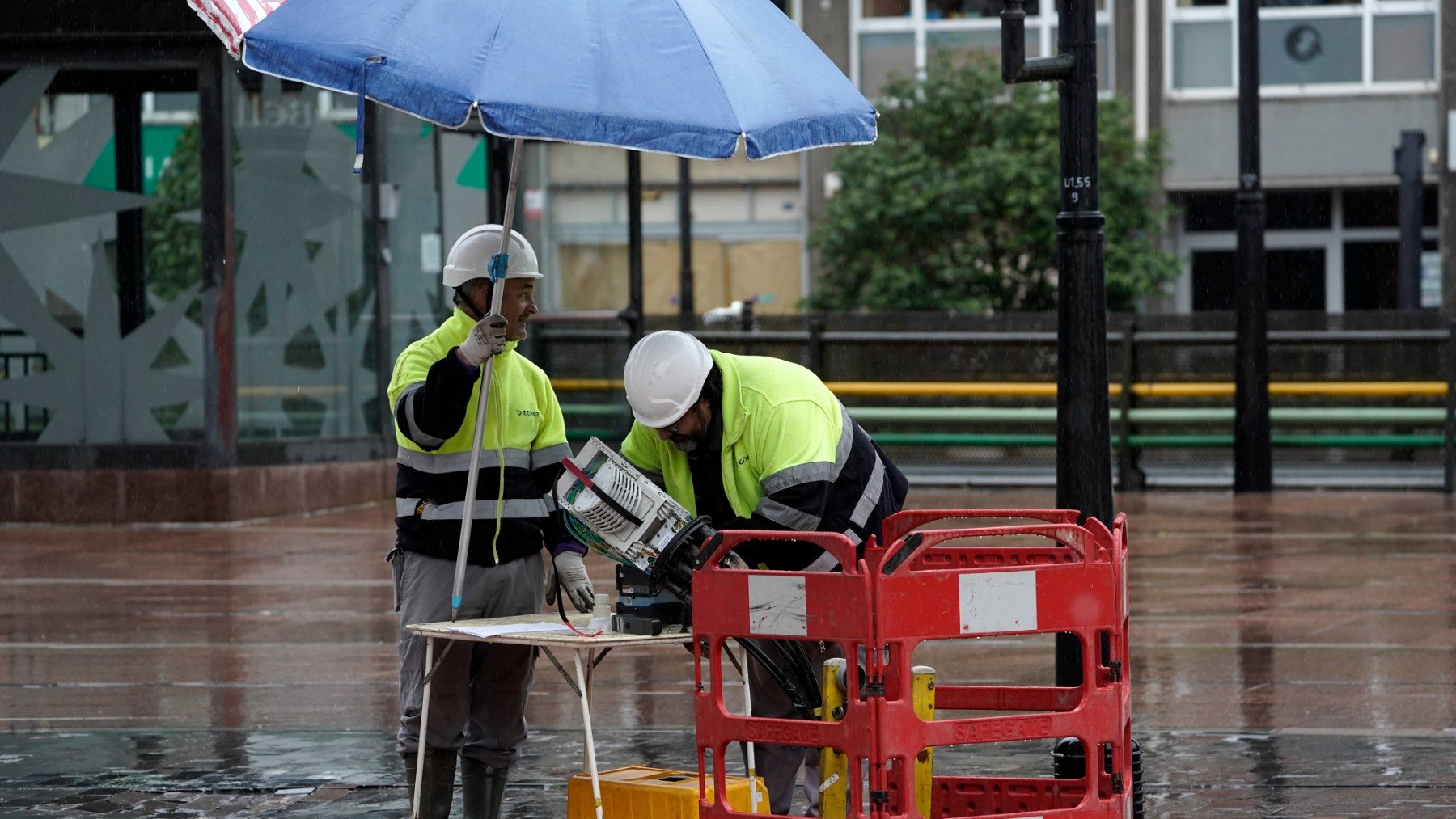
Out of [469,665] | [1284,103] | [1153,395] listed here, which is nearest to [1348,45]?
[1284,103]

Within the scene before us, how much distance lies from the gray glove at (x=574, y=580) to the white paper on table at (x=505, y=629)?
0.23 metres

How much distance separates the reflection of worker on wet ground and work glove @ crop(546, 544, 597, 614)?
0.34 m

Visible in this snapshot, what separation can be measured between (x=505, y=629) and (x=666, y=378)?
2.64ft

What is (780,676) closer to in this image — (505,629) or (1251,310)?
(505,629)

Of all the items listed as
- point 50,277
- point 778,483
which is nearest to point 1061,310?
point 778,483

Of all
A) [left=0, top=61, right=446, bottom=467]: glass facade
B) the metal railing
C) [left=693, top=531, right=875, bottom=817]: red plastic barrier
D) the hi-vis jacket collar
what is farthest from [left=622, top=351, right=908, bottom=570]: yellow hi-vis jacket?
the metal railing

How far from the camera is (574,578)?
20.5 ft

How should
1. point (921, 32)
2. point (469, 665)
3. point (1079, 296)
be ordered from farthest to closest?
point (921, 32) < point (1079, 296) < point (469, 665)

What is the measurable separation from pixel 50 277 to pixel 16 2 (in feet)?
6.92

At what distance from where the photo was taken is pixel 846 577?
5109 mm

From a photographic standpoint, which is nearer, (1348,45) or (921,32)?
(1348,45)

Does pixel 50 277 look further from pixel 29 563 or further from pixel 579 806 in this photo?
pixel 579 806

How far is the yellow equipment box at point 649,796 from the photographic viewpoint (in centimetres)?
566

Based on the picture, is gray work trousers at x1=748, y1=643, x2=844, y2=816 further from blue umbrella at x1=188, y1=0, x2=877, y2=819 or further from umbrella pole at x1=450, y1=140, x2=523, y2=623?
blue umbrella at x1=188, y1=0, x2=877, y2=819
